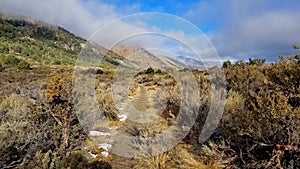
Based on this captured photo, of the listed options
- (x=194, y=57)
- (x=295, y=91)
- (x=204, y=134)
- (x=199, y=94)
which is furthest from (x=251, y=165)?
(x=199, y=94)

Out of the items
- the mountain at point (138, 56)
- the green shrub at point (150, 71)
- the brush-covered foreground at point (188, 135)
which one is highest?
the green shrub at point (150, 71)

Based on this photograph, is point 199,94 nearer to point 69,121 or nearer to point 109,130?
point 109,130

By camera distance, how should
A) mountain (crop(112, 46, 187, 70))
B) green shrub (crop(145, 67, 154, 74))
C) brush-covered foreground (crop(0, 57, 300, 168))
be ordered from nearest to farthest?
brush-covered foreground (crop(0, 57, 300, 168)) < mountain (crop(112, 46, 187, 70)) < green shrub (crop(145, 67, 154, 74))

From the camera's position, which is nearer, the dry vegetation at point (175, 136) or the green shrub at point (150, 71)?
the dry vegetation at point (175, 136)

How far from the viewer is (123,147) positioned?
23.7 feet

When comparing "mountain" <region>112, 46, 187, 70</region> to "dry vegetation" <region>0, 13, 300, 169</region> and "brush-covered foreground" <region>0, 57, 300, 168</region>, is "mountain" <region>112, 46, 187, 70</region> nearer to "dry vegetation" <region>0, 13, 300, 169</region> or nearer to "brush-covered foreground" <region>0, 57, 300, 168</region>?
"dry vegetation" <region>0, 13, 300, 169</region>

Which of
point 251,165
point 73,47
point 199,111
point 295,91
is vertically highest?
point 73,47

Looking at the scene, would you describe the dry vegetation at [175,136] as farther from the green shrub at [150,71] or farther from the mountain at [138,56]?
the green shrub at [150,71]

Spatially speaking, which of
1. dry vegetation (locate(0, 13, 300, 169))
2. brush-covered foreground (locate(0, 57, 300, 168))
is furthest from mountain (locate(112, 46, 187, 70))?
brush-covered foreground (locate(0, 57, 300, 168))

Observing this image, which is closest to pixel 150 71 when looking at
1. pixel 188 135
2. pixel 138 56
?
pixel 138 56

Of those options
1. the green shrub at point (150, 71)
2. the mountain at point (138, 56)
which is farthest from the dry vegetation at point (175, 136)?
the green shrub at point (150, 71)

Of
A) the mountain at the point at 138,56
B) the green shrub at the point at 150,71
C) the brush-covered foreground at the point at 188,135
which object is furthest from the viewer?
the green shrub at the point at 150,71

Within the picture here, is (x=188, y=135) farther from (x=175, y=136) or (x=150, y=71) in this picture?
(x=150, y=71)

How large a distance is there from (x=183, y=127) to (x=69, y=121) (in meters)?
3.25
